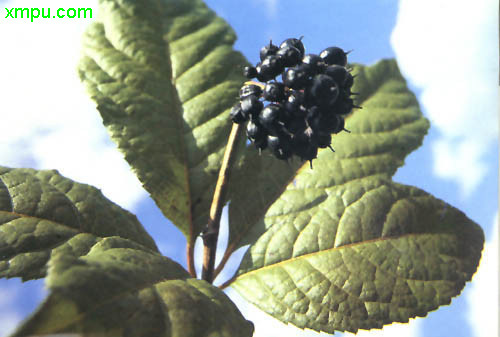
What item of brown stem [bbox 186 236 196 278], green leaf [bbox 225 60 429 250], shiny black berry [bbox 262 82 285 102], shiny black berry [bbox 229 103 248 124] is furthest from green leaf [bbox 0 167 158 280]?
shiny black berry [bbox 262 82 285 102]

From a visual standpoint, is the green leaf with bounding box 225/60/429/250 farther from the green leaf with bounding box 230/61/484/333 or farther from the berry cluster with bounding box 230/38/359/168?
the berry cluster with bounding box 230/38/359/168

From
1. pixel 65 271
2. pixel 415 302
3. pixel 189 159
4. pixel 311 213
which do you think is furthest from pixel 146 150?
pixel 415 302

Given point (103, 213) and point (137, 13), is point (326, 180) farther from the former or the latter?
point (137, 13)

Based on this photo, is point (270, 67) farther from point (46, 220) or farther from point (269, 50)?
point (46, 220)

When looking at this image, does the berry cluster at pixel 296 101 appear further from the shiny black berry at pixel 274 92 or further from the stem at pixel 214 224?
the stem at pixel 214 224

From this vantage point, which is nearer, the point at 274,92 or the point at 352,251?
the point at 274,92

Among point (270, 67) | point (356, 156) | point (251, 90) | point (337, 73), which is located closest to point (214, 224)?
point (251, 90)
